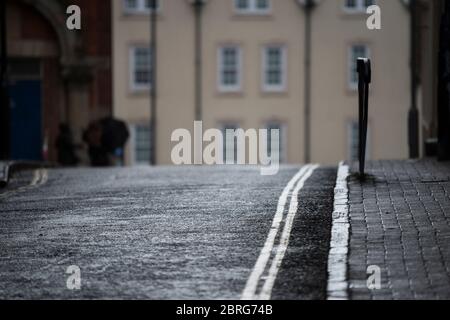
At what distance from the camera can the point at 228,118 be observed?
179 ft

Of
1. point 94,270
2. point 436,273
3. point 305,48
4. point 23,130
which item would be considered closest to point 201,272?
point 94,270

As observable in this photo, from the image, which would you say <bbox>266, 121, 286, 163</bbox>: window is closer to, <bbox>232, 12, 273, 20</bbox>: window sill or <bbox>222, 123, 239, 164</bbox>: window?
<bbox>222, 123, 239, 164</bbox>: window

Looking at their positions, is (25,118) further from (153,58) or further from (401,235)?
(401,235)

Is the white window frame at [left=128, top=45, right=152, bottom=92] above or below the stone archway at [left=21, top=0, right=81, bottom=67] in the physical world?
below

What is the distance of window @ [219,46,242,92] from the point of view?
178 ft

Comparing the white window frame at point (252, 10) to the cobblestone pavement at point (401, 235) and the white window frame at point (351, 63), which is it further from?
the cobblestone pavement at point (401, 235)

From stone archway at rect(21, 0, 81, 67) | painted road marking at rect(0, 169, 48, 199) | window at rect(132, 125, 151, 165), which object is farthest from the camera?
window at rect(132, 125, 151, 165)

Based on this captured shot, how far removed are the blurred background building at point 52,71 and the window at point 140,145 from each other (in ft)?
14.4

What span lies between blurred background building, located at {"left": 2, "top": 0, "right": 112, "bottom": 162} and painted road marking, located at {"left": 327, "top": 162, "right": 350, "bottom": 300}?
1260 inches

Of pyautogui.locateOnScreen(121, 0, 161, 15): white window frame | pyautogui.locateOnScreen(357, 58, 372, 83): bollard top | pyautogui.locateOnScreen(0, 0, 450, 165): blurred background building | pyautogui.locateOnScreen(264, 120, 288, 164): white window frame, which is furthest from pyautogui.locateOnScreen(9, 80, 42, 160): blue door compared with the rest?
pyautogui.locateOnScreen(357, 58, 372, 83): bollard top

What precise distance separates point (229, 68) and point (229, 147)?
124 inches

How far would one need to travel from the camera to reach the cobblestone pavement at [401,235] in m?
10.7

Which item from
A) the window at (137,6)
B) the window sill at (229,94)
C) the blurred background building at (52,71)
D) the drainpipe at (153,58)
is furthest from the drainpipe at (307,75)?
the blurred background building at (52,71)
